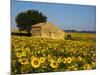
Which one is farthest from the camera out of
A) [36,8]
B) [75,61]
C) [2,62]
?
[75,61]

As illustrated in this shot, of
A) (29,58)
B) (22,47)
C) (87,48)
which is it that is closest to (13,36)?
(22,47)

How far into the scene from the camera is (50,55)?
6.90ft

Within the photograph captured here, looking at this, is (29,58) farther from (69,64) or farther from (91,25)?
(91,25)

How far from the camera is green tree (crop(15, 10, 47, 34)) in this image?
1987mm

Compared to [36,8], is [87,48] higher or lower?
lower

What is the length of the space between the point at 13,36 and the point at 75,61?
70cm

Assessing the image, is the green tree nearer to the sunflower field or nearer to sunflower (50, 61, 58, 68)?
the sunflower field

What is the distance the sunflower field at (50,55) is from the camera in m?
1.98

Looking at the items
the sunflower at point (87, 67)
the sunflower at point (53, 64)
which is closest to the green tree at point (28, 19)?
the sunflower at point (53, 64)

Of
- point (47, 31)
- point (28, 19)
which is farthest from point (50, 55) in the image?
point (28, 19)

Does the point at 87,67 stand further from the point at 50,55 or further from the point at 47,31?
the point at 47,31

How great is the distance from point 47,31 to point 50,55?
0.79 feet

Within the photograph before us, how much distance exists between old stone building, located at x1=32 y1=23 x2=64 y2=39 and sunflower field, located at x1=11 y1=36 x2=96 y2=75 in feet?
0.13

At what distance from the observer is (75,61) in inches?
86.5
